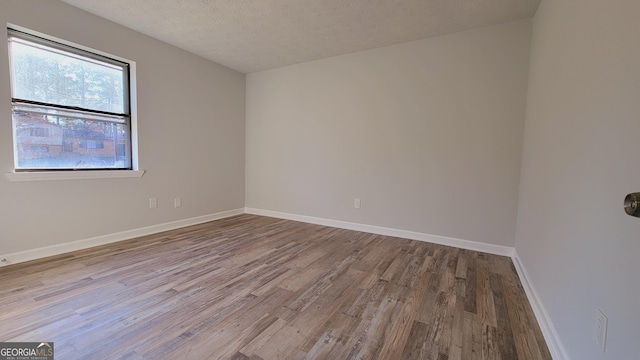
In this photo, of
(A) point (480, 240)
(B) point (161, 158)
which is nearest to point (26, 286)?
(B) point (161, 158)

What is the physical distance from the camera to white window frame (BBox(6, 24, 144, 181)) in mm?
2393

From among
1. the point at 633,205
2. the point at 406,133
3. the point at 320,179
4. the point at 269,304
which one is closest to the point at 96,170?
the point at 269,304

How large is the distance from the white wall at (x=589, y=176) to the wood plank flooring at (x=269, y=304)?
42 cm

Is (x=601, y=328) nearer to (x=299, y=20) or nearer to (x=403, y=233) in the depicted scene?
(x=403, y=233)

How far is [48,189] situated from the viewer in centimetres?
256

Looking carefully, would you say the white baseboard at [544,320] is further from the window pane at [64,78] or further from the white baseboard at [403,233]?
the window pane at [64,78]

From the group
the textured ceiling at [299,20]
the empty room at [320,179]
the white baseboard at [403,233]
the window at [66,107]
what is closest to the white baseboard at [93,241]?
the empty room at [320,179]

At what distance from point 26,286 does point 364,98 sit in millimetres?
3785

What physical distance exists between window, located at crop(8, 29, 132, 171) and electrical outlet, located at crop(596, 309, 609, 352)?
13.4 feet

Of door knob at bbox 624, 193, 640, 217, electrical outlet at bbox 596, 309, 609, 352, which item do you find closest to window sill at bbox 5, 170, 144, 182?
door knob at bbox 624, 193, 640, 217

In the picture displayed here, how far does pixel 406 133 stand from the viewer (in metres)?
3.36

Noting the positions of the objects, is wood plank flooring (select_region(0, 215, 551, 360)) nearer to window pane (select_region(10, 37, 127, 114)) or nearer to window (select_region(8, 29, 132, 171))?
window (select_region(8, 29, 132, 171))

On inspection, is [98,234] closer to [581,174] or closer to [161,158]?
[161,158]

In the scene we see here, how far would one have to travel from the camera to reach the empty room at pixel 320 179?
4.34ft
